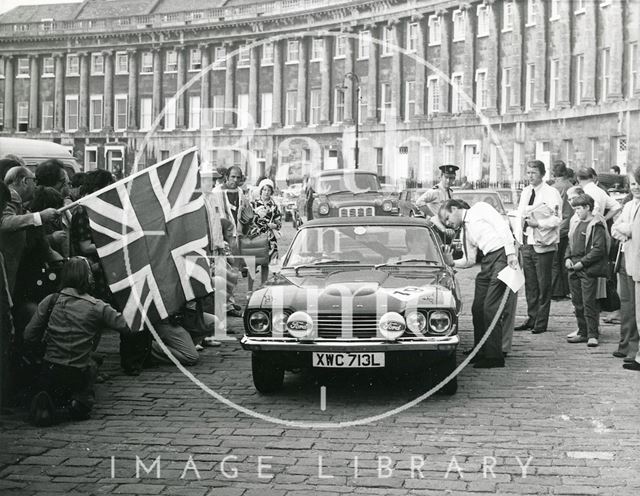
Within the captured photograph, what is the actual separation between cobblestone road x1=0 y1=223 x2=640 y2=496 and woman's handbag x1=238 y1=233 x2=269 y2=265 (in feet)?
A: 16.0

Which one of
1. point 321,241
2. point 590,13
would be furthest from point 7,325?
point 590,13

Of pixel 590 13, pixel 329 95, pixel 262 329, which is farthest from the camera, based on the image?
pixel 329 95

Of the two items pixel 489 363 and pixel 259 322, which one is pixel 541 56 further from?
pixel 259 322

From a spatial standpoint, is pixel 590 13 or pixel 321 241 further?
pixel 590 13

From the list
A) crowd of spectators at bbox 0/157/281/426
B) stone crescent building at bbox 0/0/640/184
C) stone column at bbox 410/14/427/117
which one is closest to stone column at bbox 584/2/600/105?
stone crescent building at bbox 0/0/640/184

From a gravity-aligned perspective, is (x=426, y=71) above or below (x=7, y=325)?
above

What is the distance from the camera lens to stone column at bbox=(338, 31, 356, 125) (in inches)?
2687

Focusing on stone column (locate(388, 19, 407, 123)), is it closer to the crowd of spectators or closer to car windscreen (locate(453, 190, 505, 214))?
car windscreen (locate(453, 190, 505, 214))

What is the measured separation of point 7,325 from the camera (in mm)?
8344

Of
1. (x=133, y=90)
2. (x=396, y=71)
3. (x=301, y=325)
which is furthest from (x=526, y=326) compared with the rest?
(x=133, y=90)

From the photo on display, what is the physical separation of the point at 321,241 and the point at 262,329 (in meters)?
1.85

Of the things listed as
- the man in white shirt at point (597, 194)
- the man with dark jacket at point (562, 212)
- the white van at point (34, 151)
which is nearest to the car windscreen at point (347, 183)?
the white van at point (34, 151)

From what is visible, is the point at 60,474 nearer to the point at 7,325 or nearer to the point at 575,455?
the point at 7,325

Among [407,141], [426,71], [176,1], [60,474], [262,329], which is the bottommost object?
[60,474]
